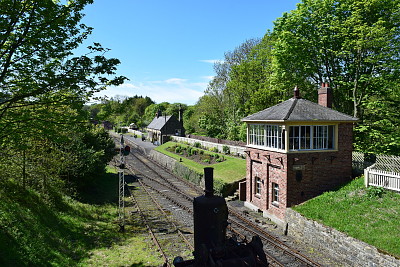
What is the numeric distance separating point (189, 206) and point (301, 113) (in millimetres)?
10902

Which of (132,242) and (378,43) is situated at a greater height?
(378,43)

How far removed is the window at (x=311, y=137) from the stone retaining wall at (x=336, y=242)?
4102 millimetres

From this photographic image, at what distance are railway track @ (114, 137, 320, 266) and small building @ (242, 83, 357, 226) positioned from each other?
2.36 m

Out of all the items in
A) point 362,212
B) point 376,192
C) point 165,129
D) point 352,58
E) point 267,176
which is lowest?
point 362,212

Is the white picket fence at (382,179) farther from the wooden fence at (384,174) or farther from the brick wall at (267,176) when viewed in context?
the brick wall at (267,176)

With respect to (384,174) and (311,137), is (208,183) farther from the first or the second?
(384,174)

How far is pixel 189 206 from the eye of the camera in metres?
22.9

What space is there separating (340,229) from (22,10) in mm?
15493

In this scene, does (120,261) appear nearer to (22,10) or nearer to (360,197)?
(22,10)

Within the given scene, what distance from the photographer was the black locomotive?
7.81m

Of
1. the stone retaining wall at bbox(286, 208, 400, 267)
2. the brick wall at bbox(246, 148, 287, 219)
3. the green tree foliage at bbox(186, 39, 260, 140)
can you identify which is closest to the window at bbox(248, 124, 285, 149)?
the brick wall at bbox(246, 148, 287, 219)

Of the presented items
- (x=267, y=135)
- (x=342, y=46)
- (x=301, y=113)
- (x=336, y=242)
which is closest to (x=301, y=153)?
(x=301, y=113)

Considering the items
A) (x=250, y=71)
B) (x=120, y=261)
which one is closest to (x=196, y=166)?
(x=250, y=71)

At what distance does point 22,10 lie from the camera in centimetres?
848
